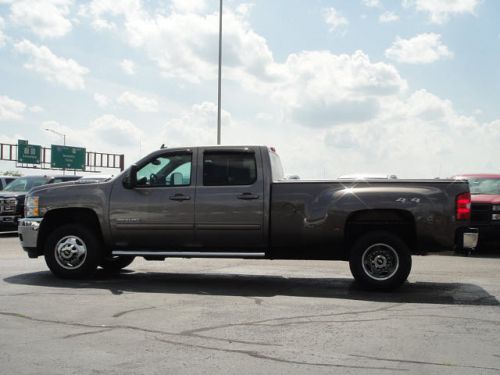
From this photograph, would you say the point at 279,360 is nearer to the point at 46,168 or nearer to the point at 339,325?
the point at 339,325

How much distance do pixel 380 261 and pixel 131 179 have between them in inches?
147

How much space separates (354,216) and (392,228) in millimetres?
570

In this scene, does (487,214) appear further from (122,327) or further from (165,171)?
(122,327)

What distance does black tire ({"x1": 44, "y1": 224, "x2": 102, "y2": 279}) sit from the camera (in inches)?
349

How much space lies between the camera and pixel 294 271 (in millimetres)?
10430

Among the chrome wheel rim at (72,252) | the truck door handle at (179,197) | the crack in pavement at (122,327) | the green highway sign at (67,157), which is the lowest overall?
the crack in pavement at (122,327)

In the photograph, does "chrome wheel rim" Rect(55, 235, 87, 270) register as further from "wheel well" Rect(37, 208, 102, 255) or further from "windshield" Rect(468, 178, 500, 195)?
"windshield" Rect(468, 178, 500, 195)

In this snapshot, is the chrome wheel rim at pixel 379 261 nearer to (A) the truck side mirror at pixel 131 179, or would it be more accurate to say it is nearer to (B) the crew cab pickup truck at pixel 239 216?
(B) the crew cab pickup truck at pixel 239 216

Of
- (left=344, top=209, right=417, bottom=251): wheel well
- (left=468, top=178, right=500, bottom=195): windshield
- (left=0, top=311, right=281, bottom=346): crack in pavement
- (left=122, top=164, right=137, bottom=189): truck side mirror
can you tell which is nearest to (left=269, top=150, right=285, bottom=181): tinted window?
(left=344, top=209, right=417, bottom=251): wheel well

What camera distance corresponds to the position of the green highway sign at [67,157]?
54.8 metres

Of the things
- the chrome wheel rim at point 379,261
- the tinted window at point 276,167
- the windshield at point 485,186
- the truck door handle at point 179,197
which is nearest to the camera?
the chrome wheel rim at point 379,261

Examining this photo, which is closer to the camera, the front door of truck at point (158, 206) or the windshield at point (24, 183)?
the front door of truck at point (158, 206)

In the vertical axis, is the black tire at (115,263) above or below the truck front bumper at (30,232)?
below

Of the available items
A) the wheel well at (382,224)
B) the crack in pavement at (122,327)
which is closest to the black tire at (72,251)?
the crack in pavement at (122,327)
